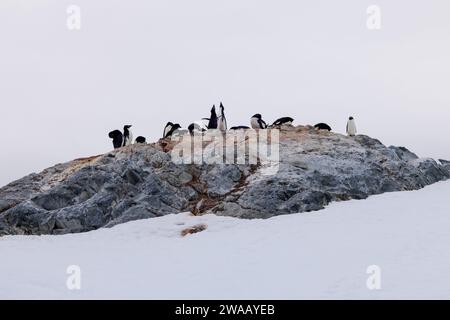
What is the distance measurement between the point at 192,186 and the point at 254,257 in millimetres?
7770

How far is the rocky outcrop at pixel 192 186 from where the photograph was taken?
824 inches

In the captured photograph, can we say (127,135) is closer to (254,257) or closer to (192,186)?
(192,186)

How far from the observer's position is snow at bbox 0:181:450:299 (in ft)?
42.3

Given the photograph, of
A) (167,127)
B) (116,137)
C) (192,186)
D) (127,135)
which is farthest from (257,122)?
(192,186)

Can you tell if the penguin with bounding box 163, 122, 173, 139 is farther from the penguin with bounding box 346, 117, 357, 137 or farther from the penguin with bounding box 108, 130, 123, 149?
the penguin with bounding box 346, 117, 357, 137

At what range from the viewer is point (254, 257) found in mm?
15266

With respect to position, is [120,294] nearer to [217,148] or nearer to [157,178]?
[157,178]

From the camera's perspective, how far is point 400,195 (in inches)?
866

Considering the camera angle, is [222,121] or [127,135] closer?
[222,121]

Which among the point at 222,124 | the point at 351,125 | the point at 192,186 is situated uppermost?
the point at 222,124

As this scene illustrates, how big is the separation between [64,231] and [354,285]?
12027mm

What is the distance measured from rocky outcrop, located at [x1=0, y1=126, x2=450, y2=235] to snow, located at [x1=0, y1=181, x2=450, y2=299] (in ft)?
3.26

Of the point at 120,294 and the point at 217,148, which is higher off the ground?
the point at 217,148
